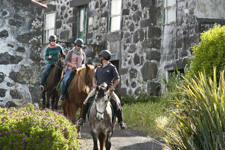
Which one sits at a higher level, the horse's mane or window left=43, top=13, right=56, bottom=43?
window left=43, top=13, right=56, bottom=43

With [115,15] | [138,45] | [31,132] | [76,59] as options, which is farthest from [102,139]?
[115,15]

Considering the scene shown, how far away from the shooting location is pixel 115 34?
19.2 m

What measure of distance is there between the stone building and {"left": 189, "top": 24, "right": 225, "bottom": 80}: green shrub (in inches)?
138

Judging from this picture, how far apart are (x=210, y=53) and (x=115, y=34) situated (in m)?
8.07

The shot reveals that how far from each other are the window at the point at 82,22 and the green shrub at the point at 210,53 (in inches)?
395

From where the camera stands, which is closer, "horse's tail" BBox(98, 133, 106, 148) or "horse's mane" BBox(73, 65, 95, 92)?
"horse's tail" BBox(98, 133, 106, 148)

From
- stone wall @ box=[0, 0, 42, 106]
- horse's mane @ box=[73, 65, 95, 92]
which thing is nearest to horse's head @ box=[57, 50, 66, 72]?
horse's mane @ box=[73, 65, 95, 92]

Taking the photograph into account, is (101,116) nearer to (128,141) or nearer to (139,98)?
(128,141)

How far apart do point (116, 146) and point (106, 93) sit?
2.57 metres

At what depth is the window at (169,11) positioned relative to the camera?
16750 mm

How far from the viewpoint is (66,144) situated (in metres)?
7.96

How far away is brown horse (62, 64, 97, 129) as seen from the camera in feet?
38.3

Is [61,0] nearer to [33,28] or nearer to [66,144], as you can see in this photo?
[33,28]

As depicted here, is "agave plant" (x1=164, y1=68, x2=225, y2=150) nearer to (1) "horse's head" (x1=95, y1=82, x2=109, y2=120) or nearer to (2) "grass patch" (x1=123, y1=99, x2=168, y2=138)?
(1) "horse's head" (x1=95, y1=82, x2=109, y2=120)
